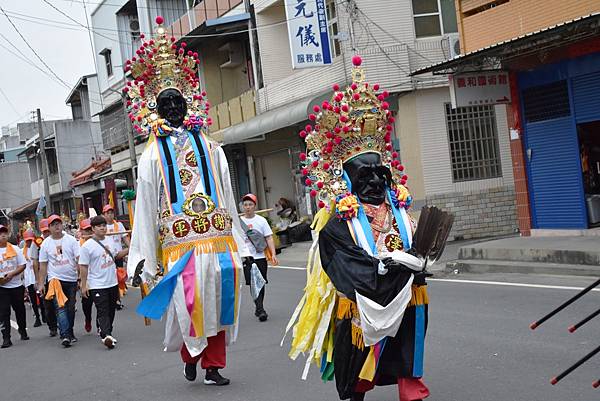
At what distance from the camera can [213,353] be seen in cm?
734

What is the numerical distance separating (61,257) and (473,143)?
11997 millimetres

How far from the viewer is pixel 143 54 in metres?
7.95

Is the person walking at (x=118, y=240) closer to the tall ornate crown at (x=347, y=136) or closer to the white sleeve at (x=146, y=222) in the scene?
the white sleeve at (x=146, y=222)

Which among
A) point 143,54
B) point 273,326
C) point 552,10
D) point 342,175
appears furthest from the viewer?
point 552,10

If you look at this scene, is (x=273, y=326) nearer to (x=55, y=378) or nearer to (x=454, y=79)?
(x=55, y=378)

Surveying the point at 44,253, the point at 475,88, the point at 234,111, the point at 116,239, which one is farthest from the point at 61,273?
the point at 234,111

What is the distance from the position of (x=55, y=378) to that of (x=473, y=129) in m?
13.9

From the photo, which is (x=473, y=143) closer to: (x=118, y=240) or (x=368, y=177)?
(x=118, y=240)

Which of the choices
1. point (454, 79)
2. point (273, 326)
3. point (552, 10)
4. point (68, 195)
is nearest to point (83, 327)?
point (273, 326)

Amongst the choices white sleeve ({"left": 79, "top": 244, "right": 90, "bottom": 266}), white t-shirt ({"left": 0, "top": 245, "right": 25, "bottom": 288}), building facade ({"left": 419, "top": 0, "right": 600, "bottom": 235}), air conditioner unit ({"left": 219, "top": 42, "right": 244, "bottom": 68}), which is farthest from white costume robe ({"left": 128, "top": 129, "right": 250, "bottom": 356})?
air conditioner unit ({"left": 219, "top": 42, "right": 244, "bottom": 68})

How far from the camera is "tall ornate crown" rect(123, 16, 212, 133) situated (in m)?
7.72

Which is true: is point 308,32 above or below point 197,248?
above

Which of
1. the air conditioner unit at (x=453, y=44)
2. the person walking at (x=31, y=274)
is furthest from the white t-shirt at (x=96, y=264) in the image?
the air conditioner unit at (x=453, y=44)

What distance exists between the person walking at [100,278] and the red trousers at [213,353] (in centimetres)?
320
